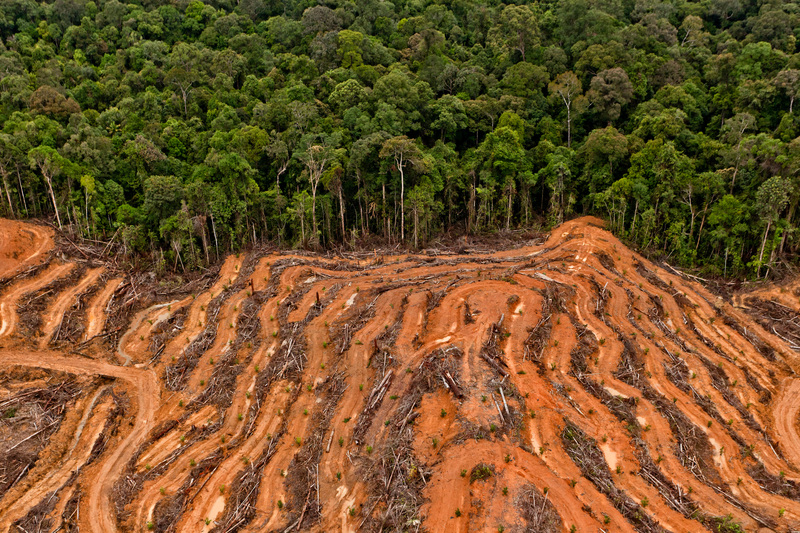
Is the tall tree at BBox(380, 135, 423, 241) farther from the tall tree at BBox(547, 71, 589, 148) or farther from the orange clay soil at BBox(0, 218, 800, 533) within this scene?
the tall tree at BBox(547, 71, 589, 148)

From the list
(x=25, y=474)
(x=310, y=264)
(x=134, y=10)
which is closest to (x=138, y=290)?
(x=310, y=264)

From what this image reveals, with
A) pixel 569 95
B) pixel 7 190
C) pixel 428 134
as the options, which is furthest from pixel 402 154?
pixel 7 190

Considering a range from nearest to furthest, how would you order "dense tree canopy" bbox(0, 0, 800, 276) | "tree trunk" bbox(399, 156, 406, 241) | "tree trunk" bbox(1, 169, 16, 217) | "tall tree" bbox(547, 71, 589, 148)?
"dense tree canopy" bbox(0, 0, 800, 276), "tree trunk" bbox(1, 169, 16, 217), "tree trunk" bbox(399, 156, 406, 241), "tall tree" bbox(547, 71, 589, 148)

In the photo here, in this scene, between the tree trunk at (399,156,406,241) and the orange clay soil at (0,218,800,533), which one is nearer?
the orange clay soil at (0,218,800,533)

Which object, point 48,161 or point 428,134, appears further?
point 428,134

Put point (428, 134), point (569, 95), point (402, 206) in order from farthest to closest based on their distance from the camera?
point (569, 95)
point (428, 134)
point (402, 206)

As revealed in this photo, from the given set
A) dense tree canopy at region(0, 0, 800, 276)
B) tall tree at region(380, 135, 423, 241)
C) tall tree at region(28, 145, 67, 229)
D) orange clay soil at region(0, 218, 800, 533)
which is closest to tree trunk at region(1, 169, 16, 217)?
dense tree canopy at region(0, 0, 800, 276)

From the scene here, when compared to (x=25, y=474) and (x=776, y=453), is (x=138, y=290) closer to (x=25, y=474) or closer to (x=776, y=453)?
(x=25, y=474)

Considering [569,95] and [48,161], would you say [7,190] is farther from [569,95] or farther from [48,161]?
[569,95]
